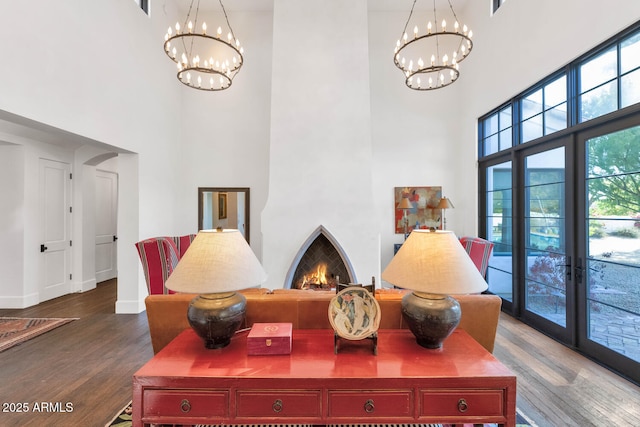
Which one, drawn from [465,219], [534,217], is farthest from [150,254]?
[465,219]

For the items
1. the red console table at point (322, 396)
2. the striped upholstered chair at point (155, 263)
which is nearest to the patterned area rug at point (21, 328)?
the striped upholstered chair at point (155, 263)

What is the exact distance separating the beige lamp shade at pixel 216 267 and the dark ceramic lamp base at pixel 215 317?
159mm

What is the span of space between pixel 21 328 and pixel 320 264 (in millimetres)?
3971

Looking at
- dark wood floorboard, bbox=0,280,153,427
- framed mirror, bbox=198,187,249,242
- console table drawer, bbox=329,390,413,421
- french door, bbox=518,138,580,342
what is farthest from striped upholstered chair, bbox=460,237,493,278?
framed mirror, bbox=198,187,249,242

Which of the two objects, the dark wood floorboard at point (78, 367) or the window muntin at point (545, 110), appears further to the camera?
the window muntin at point (545, 110)

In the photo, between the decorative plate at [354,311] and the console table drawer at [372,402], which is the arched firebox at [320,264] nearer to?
the decorative plate at [354,311]

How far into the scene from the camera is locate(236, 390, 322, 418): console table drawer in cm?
136

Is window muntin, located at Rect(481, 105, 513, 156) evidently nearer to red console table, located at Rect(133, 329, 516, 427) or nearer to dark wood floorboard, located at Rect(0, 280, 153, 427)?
red console table, located at Rect(133, 329, 516, 427)

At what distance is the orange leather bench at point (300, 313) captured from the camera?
1916mm

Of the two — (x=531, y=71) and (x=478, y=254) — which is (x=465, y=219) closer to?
(x=478, y=254)

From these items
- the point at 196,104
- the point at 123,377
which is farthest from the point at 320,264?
the point at 196,104

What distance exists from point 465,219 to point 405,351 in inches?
177

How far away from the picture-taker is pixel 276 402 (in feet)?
4.46

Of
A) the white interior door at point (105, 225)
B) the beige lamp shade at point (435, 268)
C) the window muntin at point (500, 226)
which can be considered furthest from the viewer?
the white interior door at point (105, 225)
